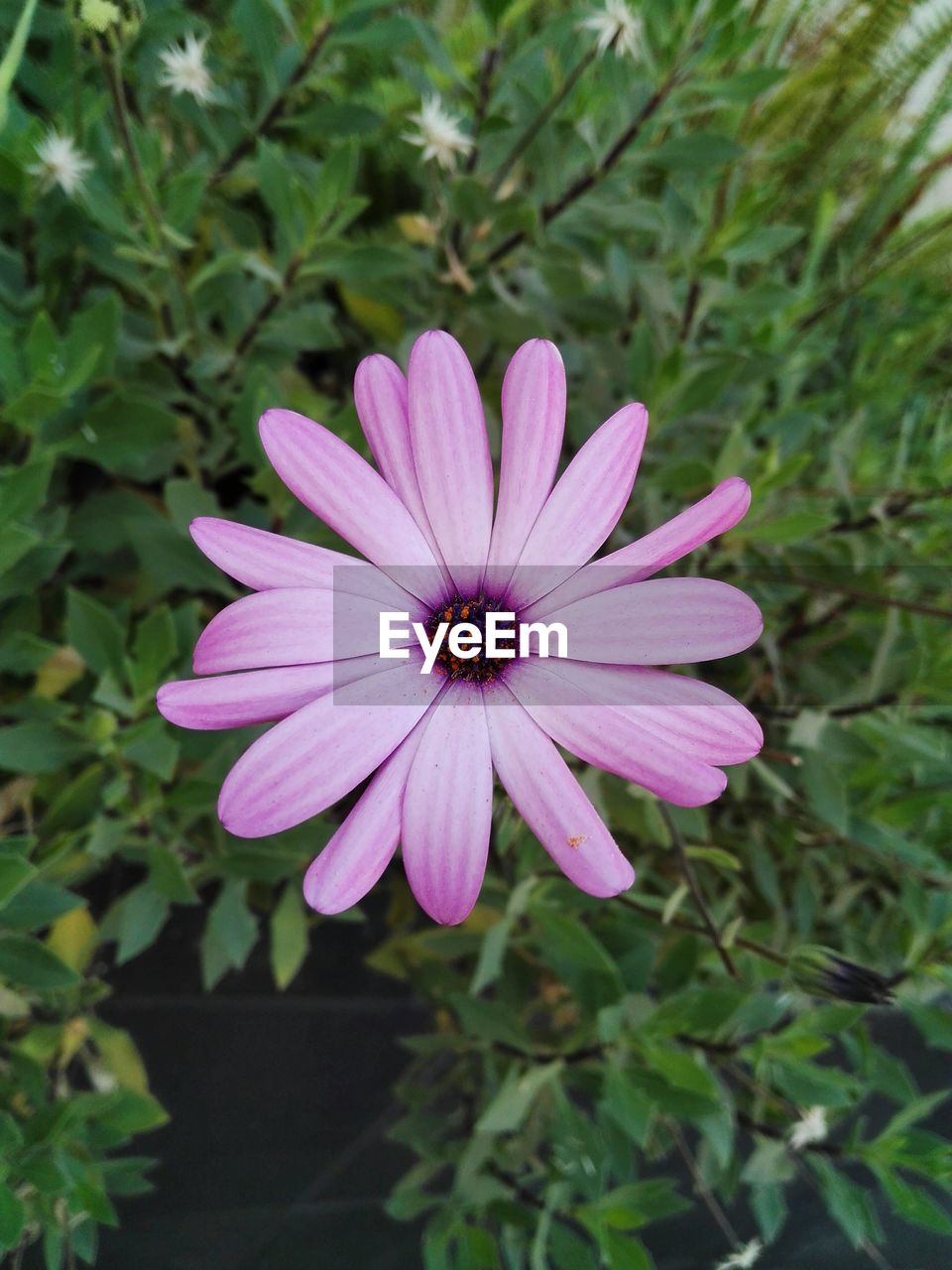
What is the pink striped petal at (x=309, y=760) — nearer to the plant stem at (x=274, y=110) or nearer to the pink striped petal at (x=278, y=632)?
the pink striped petal at (x=278, y=632)

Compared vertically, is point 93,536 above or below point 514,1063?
above

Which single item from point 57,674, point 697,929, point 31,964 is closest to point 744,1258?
point 697,929

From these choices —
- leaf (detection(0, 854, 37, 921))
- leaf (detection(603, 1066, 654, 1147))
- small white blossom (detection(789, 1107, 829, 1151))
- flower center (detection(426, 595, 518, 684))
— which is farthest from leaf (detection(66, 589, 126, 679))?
small white blossom (detection(789, 1107, 829, 1151))

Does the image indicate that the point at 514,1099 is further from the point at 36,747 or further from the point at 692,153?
the point at 692,153

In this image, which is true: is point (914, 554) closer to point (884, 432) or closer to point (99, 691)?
point (884, 432)

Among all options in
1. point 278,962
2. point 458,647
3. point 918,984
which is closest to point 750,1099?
point 918,984

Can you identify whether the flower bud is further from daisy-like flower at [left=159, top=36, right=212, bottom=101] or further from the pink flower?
daisy-like flower at [left=159, top=36, right=212, bottom=101]

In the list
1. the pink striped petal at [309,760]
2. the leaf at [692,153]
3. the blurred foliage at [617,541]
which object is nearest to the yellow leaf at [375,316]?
the blurred foliage at [617,541]
